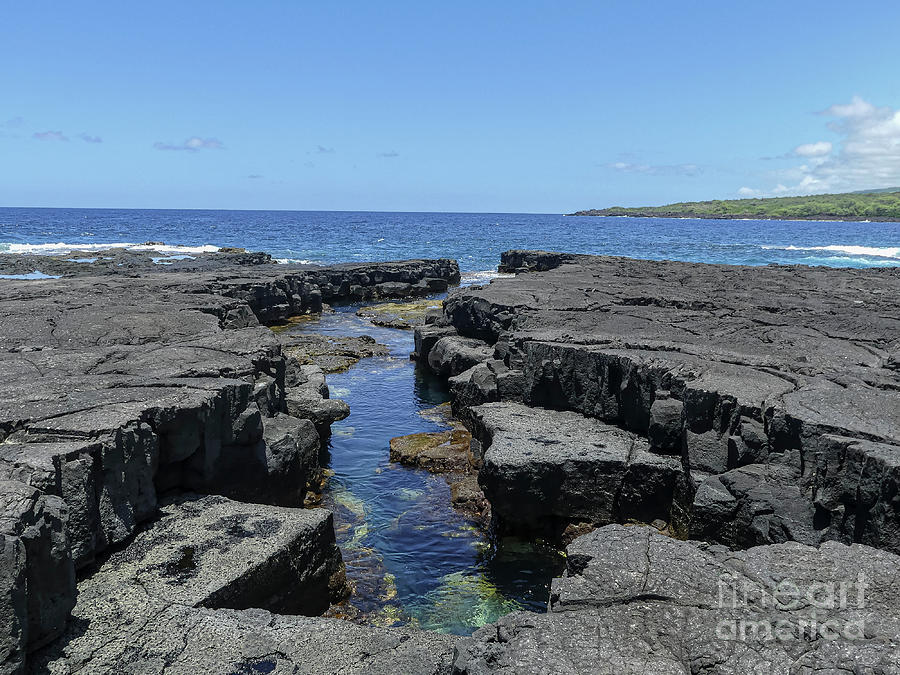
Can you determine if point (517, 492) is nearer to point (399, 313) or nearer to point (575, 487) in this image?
point (575, 487)

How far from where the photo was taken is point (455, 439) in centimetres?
1067

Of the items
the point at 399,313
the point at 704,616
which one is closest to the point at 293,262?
the point at 399,313

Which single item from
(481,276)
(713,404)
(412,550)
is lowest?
(412,550)

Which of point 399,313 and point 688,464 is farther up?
point 688,464

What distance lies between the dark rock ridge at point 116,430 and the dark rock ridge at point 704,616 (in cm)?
265

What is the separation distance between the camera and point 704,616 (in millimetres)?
4023

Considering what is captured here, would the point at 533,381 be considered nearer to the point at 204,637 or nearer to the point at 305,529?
the point at 305,529

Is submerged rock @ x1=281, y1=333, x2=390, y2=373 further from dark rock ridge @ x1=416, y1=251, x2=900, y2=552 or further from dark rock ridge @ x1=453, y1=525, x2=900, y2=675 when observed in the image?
dark rock ridge @ x1=453, y1=525, x2=900, y2=675

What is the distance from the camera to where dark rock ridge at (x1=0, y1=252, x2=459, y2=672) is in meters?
4.11
